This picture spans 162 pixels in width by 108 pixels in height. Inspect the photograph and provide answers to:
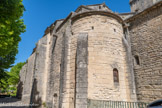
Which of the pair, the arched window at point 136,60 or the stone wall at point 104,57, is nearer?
the stone wall at point 104,57

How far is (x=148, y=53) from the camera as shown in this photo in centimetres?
807

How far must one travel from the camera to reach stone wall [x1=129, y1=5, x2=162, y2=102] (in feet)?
24.3

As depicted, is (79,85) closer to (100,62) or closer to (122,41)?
(100,62)

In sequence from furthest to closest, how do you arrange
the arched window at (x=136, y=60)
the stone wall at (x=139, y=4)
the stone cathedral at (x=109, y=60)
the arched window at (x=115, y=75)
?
the stone wall at (x=139, y=4)
the arched window at (x=136, y=60)
the arched window at (x=115, y=75)
the stone cathedral at (x=109, y=60)

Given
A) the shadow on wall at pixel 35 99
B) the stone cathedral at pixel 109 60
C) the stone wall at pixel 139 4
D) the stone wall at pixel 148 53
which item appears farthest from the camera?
the stone wall at pixel 139 4

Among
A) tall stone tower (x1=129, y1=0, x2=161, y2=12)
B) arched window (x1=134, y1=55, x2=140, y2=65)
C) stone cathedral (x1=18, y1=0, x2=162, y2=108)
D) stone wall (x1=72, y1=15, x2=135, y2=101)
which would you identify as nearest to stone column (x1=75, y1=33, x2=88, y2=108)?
stone cathedral (x1=18, y1=0, x2=162, y2=108)

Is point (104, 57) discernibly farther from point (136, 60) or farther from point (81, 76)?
point (136, 60)

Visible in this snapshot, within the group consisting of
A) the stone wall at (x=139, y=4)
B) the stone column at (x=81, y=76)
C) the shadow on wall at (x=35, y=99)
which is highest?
the stone wall at (x=139, y=4)

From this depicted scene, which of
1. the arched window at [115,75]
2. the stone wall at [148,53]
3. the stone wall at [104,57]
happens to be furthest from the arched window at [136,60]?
the arched window at [115,75]

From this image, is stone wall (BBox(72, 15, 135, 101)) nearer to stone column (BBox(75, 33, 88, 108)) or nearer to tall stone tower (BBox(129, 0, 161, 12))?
stone column (BBox(75, 33, 88, 108))

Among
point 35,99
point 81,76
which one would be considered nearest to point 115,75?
point 81,76

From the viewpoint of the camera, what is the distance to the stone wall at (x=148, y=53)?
291 inches

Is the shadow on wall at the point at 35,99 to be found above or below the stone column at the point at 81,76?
below

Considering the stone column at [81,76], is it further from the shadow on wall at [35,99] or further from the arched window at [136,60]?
the shadow on wall at [35,99]
